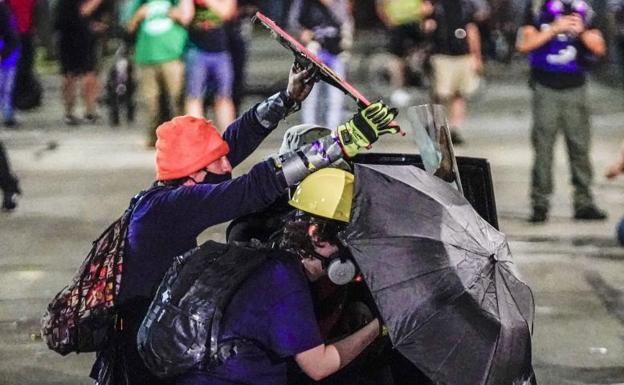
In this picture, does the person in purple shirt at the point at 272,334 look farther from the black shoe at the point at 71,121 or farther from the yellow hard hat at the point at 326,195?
the black shoe at the point at 71,121

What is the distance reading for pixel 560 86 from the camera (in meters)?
→ 9.12

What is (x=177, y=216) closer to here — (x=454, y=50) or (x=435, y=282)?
(x=435, y=282)

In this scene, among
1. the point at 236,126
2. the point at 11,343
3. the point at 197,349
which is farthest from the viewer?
the point at 11,343

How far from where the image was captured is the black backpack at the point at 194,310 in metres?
3.60

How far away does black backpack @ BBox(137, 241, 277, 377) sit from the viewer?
3596mm

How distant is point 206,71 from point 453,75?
2.60 meters

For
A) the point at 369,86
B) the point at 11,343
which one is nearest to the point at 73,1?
the point at 369,86

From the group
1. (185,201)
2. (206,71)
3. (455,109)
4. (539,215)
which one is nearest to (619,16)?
(455,109)

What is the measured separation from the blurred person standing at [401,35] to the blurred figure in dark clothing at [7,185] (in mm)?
6848

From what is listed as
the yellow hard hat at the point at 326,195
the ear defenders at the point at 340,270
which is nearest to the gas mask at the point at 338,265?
the ear defenders at the point at 340,270

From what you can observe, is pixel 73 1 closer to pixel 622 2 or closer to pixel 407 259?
pixel 622 2

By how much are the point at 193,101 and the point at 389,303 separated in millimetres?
8397

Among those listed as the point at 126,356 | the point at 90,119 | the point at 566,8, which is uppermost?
the point at 126,356

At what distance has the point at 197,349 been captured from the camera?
3594 millimetres
